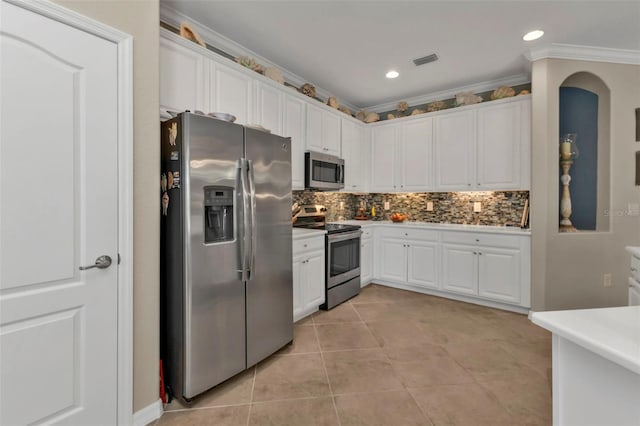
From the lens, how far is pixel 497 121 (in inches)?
140

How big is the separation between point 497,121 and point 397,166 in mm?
1384

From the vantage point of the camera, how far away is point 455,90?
13.3 ft

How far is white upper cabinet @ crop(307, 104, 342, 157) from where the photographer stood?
3.56 metres

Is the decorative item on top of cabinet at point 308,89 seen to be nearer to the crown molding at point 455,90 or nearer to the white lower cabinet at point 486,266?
the crown molding at point 455,90

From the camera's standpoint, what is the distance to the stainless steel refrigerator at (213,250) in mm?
1779

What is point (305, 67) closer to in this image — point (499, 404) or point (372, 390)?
point (372, 390)

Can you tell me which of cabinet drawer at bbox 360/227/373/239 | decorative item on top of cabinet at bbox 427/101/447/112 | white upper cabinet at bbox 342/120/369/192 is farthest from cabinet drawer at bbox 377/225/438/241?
decorative item on top of cabinet at bbox 427/101/447/112

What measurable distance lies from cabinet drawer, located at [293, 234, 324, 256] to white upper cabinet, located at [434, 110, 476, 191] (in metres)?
1.98

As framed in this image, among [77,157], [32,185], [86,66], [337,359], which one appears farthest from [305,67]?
[337,359]

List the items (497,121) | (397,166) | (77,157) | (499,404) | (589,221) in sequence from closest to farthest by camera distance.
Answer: (77,157) < (499,404) < (589,221) < (497,121) < (397,166)

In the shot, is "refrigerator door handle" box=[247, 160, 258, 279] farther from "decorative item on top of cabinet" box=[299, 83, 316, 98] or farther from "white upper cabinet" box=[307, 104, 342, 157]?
"decorative item on top of cabinet" box=[299, 83, 316, 98]

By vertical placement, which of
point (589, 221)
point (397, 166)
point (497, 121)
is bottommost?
point (589, 221)

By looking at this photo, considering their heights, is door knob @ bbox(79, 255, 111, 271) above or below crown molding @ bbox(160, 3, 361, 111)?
below

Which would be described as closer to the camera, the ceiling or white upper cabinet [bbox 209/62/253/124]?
the ceiling
